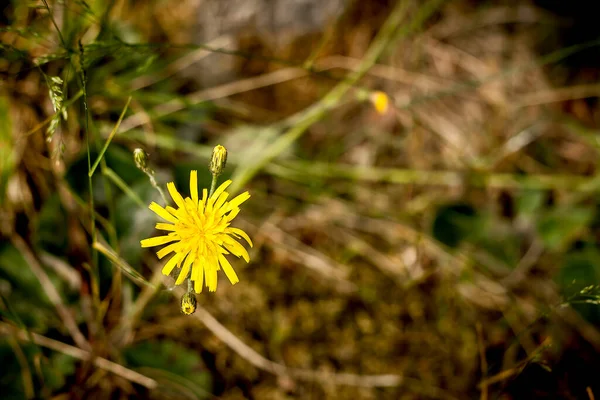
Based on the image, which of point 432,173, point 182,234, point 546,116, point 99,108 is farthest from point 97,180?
point 546,116

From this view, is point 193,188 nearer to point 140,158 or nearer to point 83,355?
point 140,158

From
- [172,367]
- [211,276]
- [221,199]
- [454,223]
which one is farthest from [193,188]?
[454,223]

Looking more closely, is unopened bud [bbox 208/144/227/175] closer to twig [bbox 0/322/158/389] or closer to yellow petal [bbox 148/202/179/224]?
yellow petal [bbox 148/202/179/224]

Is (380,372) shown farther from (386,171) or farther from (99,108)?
(99,108)

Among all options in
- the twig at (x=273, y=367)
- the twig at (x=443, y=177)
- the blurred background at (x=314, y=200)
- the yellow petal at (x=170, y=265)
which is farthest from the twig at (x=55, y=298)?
the twig at (x=443, y=177)

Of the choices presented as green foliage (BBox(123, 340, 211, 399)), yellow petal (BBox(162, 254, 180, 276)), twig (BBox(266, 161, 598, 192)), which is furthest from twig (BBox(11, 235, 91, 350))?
twig (BBox(266, 161, 598, 192))

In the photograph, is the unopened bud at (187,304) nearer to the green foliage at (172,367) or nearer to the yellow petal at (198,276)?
the yellow petal at (198,276)

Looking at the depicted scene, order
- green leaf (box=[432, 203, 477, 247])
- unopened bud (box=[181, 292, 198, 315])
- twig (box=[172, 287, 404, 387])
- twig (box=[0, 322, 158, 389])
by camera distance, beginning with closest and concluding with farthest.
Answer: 1. unopened bud (box=[181, 292, 198, 315])
2. twig (box=[0, 322, 158, 389])
3. twig (box=[172, 287, 404, 387])
4. green leaf (box=[432, 203, 477, 247])
